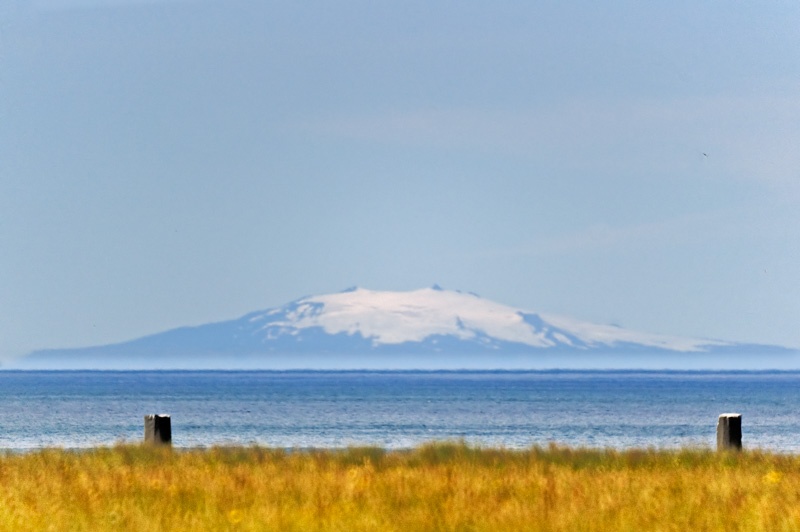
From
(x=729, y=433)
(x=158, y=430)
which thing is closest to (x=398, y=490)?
(x=158, y=430)

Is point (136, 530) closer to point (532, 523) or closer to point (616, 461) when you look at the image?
point (532, 523)

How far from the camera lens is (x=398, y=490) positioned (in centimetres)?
1366

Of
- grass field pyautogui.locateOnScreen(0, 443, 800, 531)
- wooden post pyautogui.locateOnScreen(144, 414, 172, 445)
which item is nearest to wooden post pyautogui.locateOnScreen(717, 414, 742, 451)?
grass field pyautogui.locateOnScreen(0, 443, 800, 531)

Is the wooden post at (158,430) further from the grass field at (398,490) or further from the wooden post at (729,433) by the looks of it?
the wooden post at (729,433)

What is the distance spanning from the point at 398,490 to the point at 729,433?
6.84 meters

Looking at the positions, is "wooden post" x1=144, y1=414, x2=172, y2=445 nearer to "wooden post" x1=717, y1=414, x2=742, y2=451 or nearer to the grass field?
the grass field

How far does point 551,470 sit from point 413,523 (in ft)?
15.9

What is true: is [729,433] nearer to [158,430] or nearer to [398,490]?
[398,490]

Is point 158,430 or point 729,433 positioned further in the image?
point 158,430

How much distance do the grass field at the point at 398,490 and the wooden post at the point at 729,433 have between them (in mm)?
284

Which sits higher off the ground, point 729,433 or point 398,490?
point 729,433

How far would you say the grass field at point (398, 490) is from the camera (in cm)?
1146

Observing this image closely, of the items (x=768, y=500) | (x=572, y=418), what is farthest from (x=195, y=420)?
(x=768, y=500)

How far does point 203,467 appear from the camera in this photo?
16297mm
